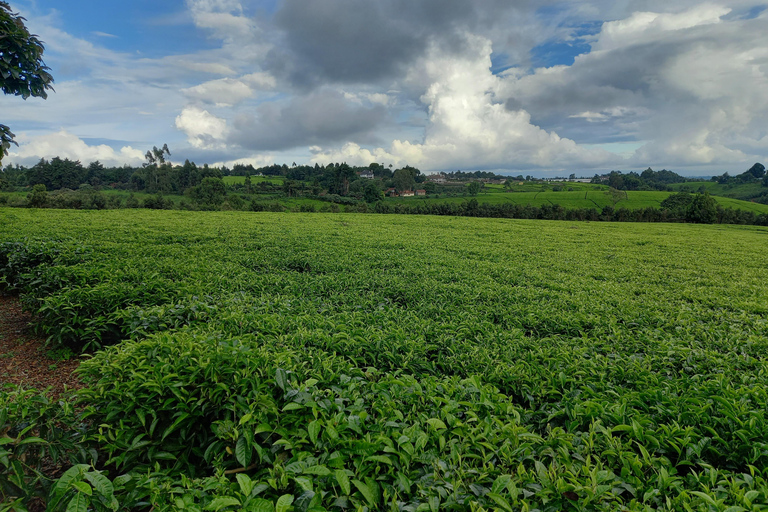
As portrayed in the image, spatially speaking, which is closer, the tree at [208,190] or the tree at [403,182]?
the tree at [208,190]

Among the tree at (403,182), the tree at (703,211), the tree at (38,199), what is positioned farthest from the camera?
the tree at (403,182)

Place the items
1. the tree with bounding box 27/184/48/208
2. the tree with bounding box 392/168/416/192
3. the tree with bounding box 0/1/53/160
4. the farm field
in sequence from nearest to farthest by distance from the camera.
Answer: the tree with bounding box 0/1/53/160
the tree with bounding box 27/184/48/208
the farm field
the tree with bounding box 392/168/416/192

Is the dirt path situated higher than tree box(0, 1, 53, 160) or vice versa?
tree box(0, 1, 53, 160)

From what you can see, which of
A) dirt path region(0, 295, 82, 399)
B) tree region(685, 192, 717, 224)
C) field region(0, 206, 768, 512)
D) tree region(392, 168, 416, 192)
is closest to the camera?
field region(0, 206, 768, 512)

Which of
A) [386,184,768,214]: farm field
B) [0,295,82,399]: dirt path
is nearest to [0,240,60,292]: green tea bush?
[0,295,82,399]: dirt path

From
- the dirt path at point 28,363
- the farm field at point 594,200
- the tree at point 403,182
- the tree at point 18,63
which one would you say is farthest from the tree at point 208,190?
the dirt path at point 28,363

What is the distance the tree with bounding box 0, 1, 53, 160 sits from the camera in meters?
6.22

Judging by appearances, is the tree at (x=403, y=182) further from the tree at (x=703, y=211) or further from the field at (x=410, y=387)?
the field at (x=410, y=387)

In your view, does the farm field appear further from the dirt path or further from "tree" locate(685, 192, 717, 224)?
the dirt path

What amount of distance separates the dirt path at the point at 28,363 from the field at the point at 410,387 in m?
0.35

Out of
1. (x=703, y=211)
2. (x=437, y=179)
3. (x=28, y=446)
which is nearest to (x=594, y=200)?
(x=703, y=211)

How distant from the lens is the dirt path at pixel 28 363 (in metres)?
3.99

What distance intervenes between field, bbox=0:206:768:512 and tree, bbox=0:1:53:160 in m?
2.97

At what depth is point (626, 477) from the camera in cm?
193
